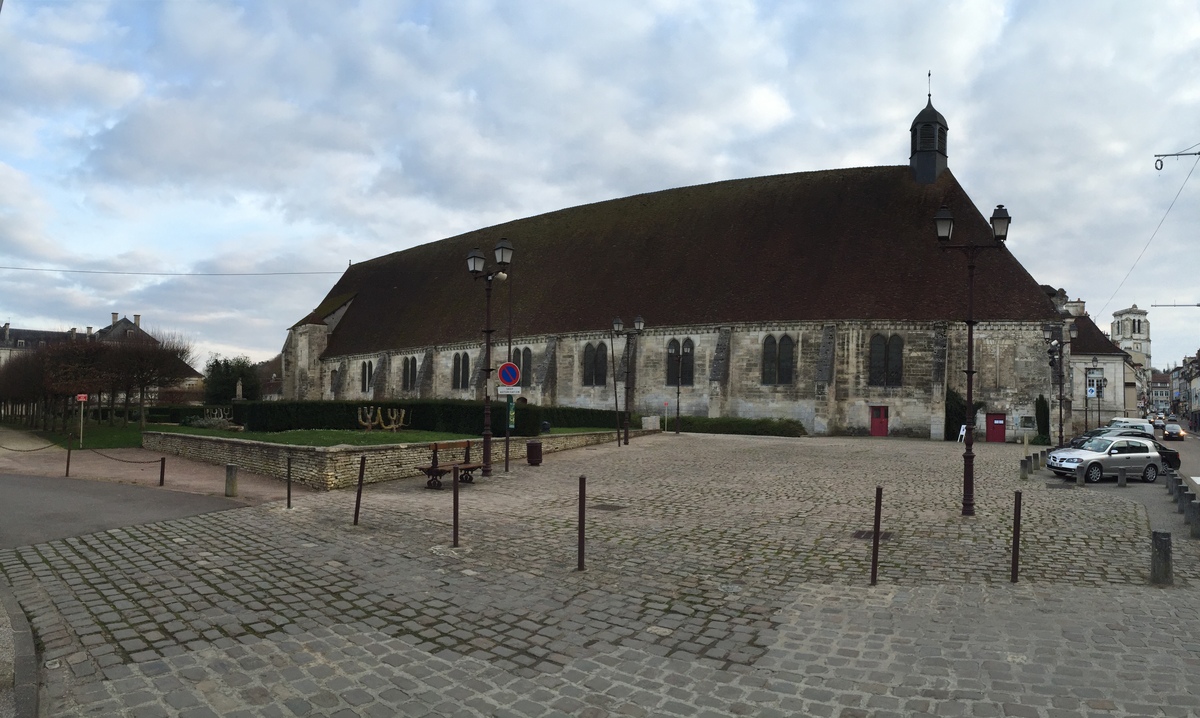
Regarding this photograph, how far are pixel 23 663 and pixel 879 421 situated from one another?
3140 cm

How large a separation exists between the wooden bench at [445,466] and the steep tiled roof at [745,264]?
2029 cm

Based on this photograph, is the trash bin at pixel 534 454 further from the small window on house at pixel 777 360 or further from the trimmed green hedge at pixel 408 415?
the small window on house at pixel 777 360

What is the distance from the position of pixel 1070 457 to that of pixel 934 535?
1086 cm

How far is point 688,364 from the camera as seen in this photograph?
35.3m

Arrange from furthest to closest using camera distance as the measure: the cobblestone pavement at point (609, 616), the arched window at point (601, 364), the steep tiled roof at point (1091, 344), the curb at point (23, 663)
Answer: the steep tiled roof at point (1091, 344), the arched window at point (601, 364), the cobblestone pavement at point (609, 616), the curb at point (23, 663)

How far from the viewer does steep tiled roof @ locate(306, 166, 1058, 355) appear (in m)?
31.6

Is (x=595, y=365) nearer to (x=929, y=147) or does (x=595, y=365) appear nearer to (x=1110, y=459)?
(x=929, y=147)

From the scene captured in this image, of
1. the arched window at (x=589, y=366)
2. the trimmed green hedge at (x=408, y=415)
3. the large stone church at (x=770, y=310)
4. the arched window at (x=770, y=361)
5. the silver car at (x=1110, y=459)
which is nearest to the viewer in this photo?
the silver car at (x=1110, y=459)

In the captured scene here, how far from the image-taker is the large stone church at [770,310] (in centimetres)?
3097

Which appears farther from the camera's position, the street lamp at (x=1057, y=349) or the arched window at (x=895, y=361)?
the arched window at (x=895, y=361)

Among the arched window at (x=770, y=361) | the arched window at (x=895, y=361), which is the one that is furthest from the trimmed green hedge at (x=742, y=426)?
the arched window at (x=895, y=361)

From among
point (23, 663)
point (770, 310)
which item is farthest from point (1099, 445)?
point (23, 663)

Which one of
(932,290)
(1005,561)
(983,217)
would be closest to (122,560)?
(1005,561)

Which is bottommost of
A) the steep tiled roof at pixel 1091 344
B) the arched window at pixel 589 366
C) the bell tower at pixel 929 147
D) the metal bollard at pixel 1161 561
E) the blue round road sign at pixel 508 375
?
the metal bollard at pixel 1161 561
